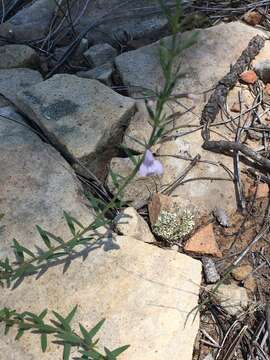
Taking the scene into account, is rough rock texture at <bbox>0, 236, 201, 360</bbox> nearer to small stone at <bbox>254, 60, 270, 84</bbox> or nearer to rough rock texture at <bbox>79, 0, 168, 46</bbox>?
small stone at <bbox>254, 60, 270, 84</bbox>

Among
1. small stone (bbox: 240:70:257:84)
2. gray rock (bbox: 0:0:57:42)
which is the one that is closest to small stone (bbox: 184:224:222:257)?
small stone (bbox: 240:70:257:84)

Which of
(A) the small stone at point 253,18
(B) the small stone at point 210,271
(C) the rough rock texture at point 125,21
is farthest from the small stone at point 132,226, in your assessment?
(A) the small stone at point 253,18

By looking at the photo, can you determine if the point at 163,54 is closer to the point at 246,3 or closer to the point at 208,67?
Result: the point at 208,67

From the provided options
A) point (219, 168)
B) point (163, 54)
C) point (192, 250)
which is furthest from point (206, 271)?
point (163, 54)

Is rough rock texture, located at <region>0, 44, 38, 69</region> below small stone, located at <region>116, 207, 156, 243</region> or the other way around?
the other way around

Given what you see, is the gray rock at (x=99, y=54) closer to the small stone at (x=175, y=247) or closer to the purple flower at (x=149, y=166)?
the small stone at (x=175, y=247)

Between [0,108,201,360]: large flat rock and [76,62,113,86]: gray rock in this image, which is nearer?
[0,108,201,360]: large flat rock
